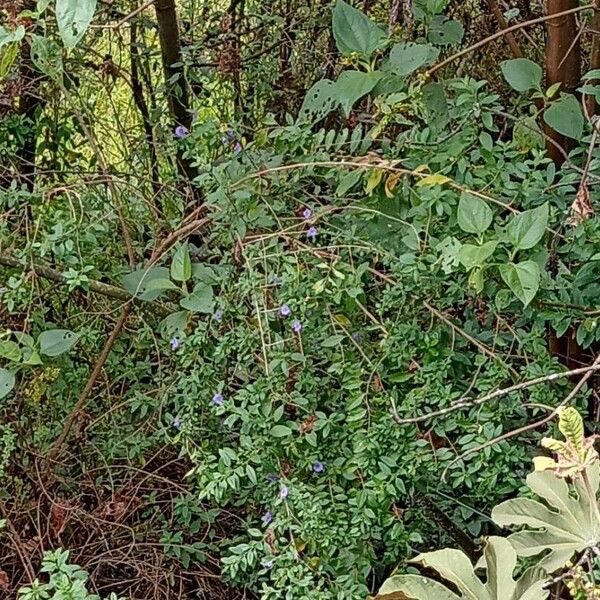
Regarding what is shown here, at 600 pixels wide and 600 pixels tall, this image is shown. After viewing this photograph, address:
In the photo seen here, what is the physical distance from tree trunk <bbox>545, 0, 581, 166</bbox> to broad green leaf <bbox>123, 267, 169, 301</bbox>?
57 cm

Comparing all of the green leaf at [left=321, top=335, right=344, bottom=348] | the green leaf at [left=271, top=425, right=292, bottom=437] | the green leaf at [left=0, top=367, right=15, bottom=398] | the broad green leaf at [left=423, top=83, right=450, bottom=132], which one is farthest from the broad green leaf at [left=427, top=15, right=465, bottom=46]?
the green leaf at [left=0, top=367, right=15, bottom=398]

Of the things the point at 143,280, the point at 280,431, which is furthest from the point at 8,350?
the point at 280,431

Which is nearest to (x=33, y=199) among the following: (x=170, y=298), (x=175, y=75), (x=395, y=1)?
(x=170, y=298)

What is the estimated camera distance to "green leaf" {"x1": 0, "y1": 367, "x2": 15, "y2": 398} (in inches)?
45.9

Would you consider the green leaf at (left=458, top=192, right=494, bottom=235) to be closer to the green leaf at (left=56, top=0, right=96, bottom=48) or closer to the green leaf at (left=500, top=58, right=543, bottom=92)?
the green leaf at (left=500, top=58, right=543, bottom=92)

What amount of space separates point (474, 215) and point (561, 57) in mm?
463

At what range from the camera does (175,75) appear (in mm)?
1582

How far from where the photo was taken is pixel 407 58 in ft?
3.87

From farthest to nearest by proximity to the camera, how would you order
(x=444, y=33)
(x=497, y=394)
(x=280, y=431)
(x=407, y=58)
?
(x=444, y=33)
(x=407, y=58)
(x=280, y=431)
(x=497, y=394)

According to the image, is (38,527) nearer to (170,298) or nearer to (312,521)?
(170,298)

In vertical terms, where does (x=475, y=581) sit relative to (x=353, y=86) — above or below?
below

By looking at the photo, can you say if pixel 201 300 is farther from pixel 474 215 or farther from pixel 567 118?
pixel 567 118

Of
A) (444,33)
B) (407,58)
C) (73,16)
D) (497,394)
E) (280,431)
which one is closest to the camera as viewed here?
(73,16)

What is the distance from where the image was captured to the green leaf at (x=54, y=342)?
1217 millimetres
